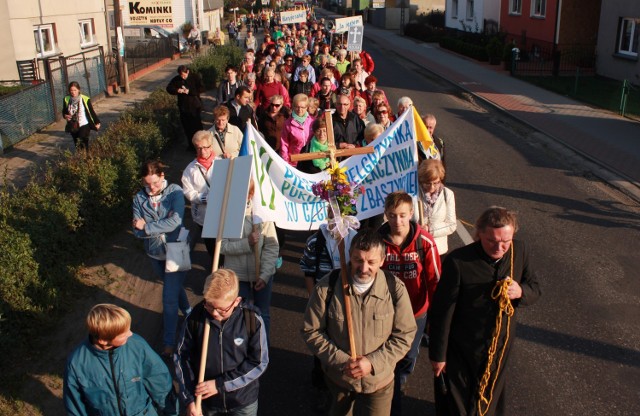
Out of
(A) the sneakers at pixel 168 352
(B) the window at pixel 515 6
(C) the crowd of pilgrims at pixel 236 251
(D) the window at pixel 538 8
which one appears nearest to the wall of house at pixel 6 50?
(C) the crowd of pilgrims at pixel 236 251

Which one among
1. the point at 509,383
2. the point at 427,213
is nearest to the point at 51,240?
the point at 427,213

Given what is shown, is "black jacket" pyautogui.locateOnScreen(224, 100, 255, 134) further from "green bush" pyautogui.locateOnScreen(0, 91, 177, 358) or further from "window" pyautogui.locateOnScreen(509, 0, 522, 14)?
"window" pyautogui.locateOnScreen(509, 0, 522, 14)

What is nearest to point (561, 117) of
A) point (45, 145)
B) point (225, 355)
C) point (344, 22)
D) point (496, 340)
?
point (344, 22)

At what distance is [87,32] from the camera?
2427cm

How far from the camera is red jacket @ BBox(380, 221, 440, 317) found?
14.6 feet

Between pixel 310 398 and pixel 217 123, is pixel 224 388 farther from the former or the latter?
pixel 217 123

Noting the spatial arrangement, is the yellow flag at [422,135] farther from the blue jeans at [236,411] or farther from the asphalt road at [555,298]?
the blue jeans at [236,411]

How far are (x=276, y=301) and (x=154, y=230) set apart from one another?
1.72 metres

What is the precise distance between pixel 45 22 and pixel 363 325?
19575mm

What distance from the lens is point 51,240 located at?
6.40 metres

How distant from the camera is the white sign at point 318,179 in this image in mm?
5355

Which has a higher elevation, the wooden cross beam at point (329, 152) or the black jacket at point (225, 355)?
the wooden cross beam at point (329, 152)

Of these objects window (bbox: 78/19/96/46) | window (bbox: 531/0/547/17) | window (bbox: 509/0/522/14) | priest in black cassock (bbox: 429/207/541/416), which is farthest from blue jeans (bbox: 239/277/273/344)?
window (bbox: 509/0/522/14)

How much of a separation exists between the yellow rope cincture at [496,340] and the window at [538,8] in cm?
2807
